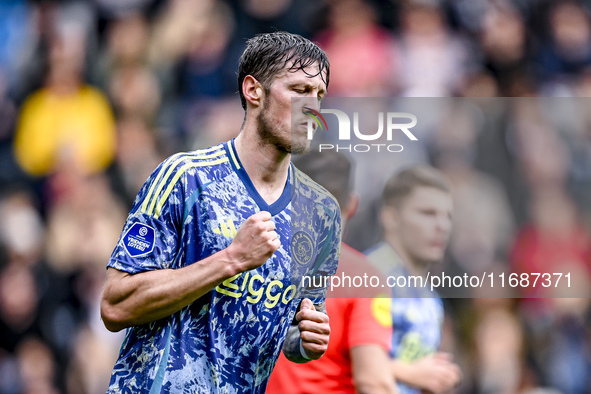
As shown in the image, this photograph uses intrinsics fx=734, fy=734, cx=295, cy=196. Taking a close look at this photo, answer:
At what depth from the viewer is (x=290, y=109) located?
103 inches

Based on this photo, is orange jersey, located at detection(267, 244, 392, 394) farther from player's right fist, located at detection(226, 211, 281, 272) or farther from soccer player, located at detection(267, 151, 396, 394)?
player's right fist, located at detection(226, 211, 281, 272)

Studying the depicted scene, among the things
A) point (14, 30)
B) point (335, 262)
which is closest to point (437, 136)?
point (335, 262)

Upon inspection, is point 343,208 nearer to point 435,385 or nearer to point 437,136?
point 437,136

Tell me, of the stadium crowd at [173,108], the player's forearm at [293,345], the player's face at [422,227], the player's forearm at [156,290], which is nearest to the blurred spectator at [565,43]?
the stadium crowd at [173,108]

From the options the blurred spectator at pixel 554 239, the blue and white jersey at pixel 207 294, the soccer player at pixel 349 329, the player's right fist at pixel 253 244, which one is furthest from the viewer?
the blurred spectator at pixel 554 239

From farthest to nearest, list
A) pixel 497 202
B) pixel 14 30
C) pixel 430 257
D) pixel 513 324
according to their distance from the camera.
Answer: pixel 14 30 < pixel 513 324 < pixel 497 202 < pixel 430 257

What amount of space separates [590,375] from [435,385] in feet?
5.76

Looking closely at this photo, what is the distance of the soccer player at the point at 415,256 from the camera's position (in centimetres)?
314

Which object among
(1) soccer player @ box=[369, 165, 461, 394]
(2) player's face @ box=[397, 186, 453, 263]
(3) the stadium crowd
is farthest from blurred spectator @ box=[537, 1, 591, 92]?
(2) player's face @ box=[397, 186, 453, 263]

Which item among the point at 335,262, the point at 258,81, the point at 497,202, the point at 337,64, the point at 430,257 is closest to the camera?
the point at 258,81

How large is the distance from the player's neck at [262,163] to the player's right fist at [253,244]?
1.18 ft

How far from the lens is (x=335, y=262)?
2.94 metres

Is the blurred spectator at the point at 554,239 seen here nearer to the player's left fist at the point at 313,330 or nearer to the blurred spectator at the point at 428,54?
the player's left fist at the point at 313,330

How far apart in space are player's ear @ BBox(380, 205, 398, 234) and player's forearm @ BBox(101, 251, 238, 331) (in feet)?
3.67
